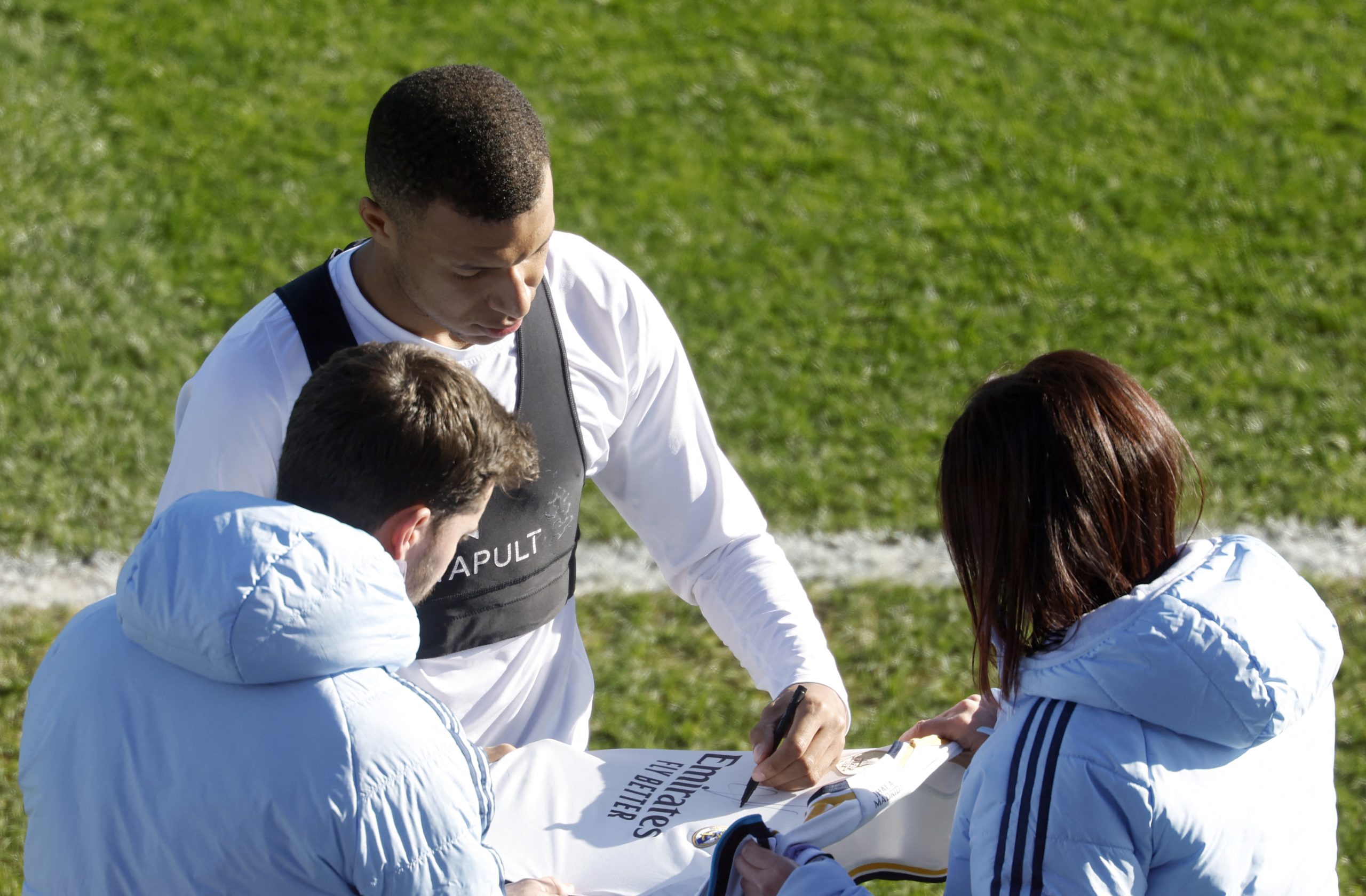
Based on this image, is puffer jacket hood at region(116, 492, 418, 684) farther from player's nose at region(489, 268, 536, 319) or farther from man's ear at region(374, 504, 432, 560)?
player's nose at region(489, 268, 536, 319)

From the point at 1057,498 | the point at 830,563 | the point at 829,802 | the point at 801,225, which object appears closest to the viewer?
the point at 1057,498

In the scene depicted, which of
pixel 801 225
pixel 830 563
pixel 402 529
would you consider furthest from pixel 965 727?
pixel 801 225

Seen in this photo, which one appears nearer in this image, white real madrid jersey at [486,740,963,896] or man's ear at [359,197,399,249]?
white real madrid jersey at [486,740,963,896]

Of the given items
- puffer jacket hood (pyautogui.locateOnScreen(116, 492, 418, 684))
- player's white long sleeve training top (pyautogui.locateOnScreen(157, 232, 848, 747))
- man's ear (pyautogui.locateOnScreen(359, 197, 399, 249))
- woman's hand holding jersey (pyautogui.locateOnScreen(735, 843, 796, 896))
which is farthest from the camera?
man's ear (pyautogui.locateOnScreen(359, 197, 399, 249))

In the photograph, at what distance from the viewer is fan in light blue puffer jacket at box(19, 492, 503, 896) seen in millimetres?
1409

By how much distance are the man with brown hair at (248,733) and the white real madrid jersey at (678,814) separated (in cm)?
40

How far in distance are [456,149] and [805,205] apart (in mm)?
3589

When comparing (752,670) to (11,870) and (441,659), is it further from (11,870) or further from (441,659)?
(11,870)

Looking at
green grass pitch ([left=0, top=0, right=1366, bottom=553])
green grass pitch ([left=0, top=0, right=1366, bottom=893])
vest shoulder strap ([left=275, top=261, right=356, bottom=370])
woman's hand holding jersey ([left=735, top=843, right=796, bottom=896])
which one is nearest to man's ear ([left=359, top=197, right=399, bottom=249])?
vest shoulder strap ([left=275, top=261, right=356, bottom=370])

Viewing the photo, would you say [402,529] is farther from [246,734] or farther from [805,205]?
[805,205]

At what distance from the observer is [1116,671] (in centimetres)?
148

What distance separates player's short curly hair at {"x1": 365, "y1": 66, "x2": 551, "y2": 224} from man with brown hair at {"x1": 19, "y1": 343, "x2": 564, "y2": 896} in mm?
707

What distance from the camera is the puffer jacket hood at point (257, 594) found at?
1.40 m

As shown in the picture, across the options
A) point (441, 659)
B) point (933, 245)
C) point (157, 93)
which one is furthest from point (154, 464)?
point (933, 245)
